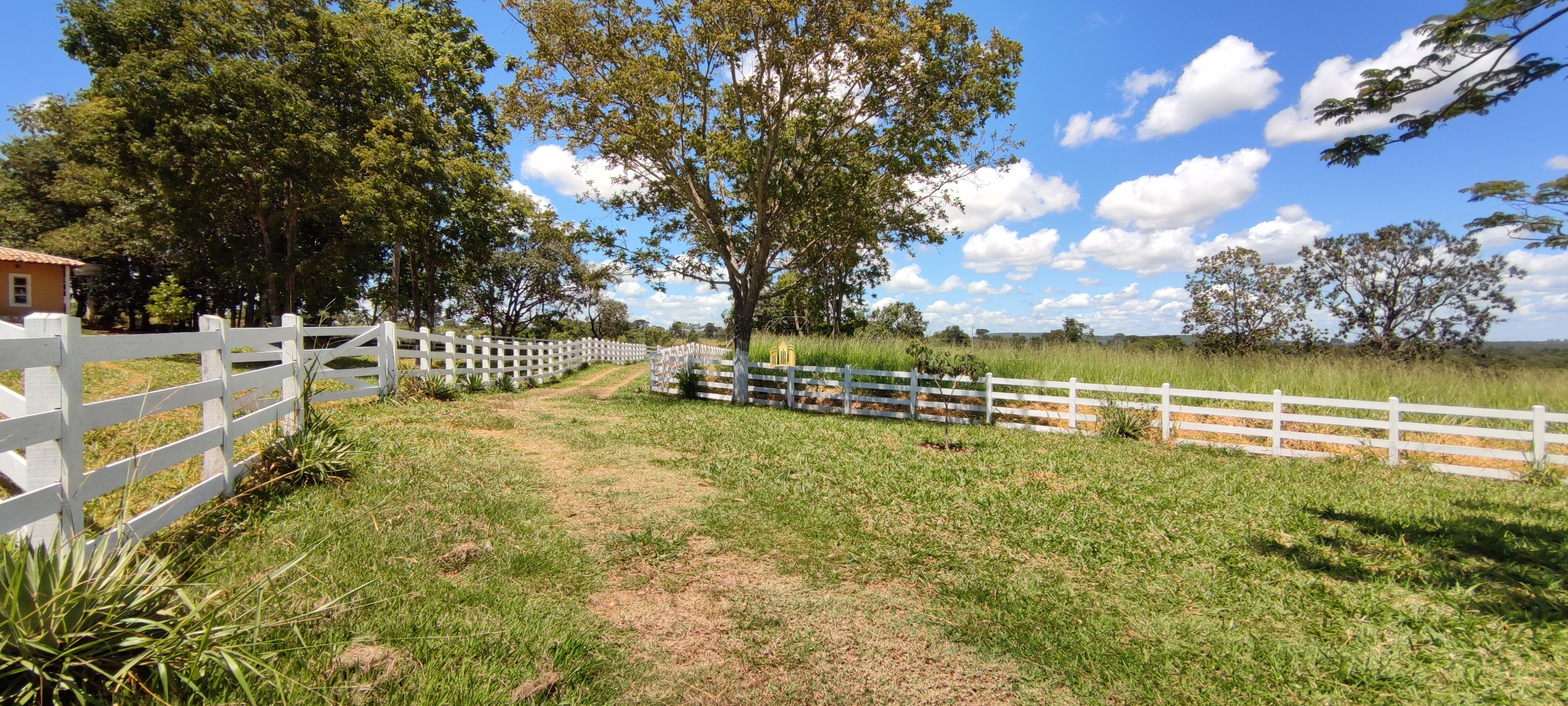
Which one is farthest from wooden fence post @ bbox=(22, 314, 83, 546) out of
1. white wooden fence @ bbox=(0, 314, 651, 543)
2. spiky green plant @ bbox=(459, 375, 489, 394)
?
spiky green plant @ bbox=(459, 375, 489, 394)

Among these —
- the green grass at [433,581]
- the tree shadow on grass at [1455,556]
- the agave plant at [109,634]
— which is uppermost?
the agave plant at [109,634]

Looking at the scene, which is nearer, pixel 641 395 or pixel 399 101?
pixel 641 395

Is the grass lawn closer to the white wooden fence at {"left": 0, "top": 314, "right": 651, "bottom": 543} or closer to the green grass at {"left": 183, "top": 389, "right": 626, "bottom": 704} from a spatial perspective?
the green grass at {"left": 183, "top": 389, "right": 626, "bottom": 704}

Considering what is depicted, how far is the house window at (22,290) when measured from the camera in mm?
21312

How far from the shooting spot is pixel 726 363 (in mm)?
15492

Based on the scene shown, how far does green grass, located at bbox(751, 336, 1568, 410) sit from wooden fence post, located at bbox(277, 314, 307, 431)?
1182cm

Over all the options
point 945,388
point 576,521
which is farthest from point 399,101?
point 576,521

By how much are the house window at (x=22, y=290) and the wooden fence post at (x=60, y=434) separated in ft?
95.1

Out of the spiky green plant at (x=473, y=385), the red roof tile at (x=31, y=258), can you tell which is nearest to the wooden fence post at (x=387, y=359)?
the spiky green plant at (x=473, y=385)

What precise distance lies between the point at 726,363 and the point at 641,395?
7.25 feet

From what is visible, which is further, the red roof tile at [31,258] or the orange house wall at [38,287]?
the orange house wall at [38,287]

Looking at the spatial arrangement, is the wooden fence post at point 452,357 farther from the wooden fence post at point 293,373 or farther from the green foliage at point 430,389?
the wooden fence post at point 293,373

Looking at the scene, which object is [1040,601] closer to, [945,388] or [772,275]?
[945,388]

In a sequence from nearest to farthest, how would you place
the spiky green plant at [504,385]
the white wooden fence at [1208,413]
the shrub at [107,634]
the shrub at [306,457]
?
1. the shrub at [107,634]
2. the shrub at [306,457]
3. the white wooden fence at [1208,413]
4. the spiky green plant at [504,385]
